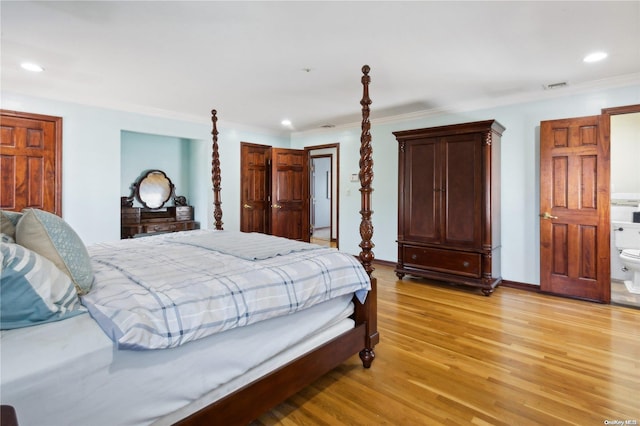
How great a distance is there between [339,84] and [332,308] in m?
2.48

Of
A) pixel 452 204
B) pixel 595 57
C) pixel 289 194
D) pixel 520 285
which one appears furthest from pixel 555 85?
pixel 289 194

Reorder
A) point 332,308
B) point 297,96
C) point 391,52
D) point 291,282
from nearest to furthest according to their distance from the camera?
point 291,282
point 332,308
point 391,52
point 297,96

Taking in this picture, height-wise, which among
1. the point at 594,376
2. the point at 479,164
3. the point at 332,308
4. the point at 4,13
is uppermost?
the point at 4,13

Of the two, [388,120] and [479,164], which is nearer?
[479,164]

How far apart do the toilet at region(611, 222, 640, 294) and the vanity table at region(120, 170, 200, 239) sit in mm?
5551

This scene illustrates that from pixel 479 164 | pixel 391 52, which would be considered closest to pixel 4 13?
pixel 391 52

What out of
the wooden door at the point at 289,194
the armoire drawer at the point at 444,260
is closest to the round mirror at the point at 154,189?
the wooden door at the point at 289,194

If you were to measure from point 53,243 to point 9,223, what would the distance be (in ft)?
0.90

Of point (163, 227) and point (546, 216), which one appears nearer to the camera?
point (546, 216)

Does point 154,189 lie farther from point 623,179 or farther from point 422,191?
point 623,179

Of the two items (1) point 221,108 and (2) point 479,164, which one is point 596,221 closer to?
(2) point 479,164

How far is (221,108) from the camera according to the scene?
179 inches

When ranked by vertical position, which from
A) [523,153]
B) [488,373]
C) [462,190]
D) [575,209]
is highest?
[523,153]

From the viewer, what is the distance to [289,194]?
231 inches
